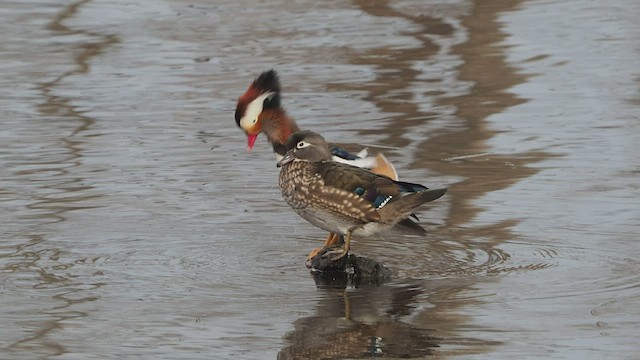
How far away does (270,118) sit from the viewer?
8133 millimetres

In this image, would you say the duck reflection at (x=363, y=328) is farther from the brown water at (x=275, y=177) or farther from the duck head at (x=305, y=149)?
the duck head at (x=305, y=149)

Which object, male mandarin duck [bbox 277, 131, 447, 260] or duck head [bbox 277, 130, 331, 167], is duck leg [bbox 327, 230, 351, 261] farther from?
duck head [bbox 277, 130, 331, 167]

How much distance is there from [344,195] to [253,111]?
0.98 metres

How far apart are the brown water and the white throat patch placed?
535 millimetres

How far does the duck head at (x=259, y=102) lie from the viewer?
26.4ft

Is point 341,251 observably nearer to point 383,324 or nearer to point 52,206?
point 383,324

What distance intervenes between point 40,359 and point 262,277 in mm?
1528

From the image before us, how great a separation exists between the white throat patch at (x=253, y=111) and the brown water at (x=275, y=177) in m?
0.53

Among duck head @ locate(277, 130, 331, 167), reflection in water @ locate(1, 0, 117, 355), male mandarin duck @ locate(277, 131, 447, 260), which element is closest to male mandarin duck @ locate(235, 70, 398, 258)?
duck head @ locate(277, 130, 331, 167)

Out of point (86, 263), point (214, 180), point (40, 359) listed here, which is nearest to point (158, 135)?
point (214, 180)

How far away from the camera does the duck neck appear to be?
8117mm

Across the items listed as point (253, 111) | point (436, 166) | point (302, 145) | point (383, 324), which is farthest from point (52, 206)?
point (383, 324)

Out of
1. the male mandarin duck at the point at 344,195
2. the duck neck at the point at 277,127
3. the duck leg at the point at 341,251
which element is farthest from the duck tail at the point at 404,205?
the duck neck at the point at 277,127

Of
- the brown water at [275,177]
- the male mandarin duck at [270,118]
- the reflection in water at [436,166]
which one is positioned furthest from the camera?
the male mandarin duck at [270,118]
